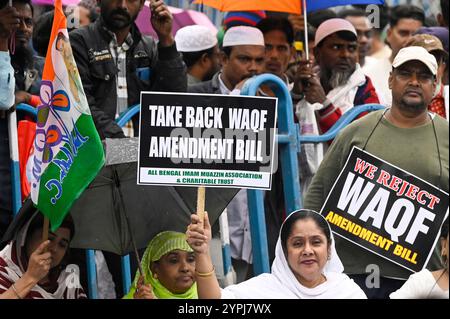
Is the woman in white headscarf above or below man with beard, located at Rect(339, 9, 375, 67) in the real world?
below

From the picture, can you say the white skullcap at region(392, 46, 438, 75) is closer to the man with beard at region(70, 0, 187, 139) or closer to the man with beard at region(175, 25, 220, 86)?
the man with beard at region(70, 0, 187, 139)

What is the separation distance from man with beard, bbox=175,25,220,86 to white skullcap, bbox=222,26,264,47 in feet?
2.51

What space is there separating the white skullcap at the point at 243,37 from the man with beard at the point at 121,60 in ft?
2.89

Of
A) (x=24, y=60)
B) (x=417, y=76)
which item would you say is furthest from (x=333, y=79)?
(x=24, y=60)

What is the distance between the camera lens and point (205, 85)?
8578 millimetres

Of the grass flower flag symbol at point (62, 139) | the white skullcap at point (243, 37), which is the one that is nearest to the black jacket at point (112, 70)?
the grass flower flag symbol at point (62, 139)

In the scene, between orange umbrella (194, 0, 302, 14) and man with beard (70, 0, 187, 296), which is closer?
man with beard (70, 0, 187, 296)

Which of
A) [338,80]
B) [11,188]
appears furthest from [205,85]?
[11,188]

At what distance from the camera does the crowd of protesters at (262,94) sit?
23.6ft

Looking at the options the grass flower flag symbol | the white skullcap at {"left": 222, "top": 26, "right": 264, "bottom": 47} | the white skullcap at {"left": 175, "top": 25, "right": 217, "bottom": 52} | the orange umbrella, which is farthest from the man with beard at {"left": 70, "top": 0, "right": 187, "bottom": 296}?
the white skullcap at {"left": 175, "top": 25, "right": 217, "bottom": 52}

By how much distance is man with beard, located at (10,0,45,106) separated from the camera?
303 inches

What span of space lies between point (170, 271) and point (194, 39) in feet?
8.60
